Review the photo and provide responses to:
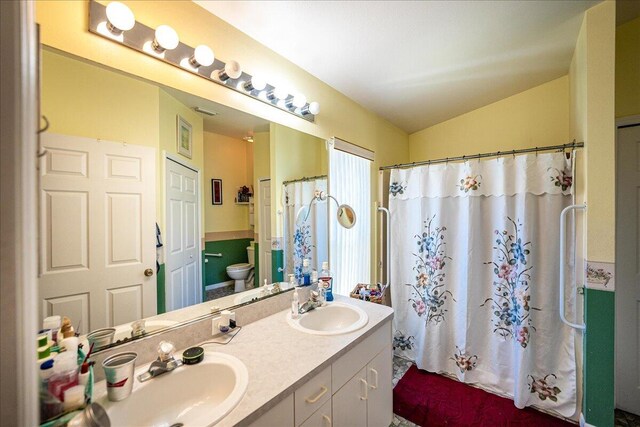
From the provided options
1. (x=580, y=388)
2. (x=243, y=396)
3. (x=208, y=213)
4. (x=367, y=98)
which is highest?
(x=367, y=98)

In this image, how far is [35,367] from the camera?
1.43ft

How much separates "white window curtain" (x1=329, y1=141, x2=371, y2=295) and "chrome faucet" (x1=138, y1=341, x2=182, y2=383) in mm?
1252

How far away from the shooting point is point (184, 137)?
1179mm

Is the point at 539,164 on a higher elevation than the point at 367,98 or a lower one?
lower

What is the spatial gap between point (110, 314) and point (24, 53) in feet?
2.89

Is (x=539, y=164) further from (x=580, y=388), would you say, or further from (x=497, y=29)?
(x=580, y=388)

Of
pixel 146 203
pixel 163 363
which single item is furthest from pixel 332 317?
pixel 146 203

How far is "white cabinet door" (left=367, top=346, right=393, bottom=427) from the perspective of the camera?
140cm

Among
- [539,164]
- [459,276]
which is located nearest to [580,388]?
[459,276]

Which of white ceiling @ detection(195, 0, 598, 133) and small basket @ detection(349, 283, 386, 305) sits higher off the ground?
white ceiling @ detection(195, 0, 598, 133)

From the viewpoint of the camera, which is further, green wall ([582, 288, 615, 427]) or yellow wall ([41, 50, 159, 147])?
green wall ([582, 288, 615, 427])

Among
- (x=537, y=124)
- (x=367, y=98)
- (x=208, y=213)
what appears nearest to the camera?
(x=208, y=213)

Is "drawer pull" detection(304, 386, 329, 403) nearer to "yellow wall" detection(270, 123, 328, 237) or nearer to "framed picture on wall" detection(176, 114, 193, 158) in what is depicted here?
"yellow wall" detection(270, 123, 328, 237)

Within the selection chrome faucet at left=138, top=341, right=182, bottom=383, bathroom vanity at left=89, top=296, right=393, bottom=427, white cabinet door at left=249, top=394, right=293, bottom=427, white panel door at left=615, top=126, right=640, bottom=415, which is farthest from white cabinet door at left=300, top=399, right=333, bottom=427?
white panel door at left=615, top=126, right=640, bottom=415
